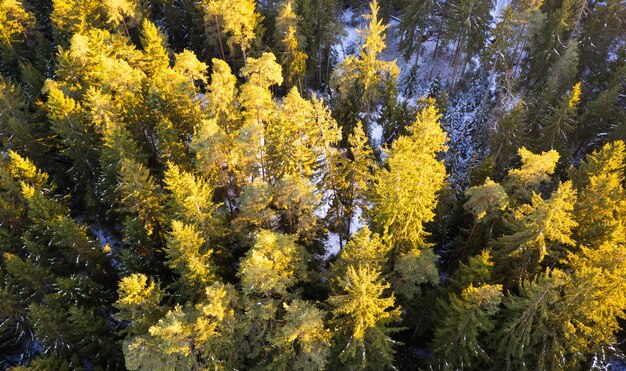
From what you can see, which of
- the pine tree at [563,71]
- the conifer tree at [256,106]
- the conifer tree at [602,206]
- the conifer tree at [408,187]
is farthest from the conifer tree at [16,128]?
the pine tree at [563,71]

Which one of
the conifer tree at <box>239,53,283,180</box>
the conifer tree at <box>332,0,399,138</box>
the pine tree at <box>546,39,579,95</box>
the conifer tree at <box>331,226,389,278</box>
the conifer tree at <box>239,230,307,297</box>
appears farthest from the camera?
the pine tree at <box>546,39,579,95</box>

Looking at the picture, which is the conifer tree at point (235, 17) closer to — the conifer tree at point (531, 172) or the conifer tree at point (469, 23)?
the conifer tree at point (469, 23)

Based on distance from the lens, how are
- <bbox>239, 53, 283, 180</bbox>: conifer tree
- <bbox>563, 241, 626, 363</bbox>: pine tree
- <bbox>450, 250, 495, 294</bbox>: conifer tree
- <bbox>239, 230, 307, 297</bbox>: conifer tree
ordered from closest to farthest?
<bbox>239, 230, 307, 297</bbox>: conifer tree < <bbox>563, 241, 626, 363</bbox>: pine tree < <bbox>450, 250, 495, 294</bbox>: conifer tree < <bbox>239, 53, 283, 180</bbox>: conifer tree

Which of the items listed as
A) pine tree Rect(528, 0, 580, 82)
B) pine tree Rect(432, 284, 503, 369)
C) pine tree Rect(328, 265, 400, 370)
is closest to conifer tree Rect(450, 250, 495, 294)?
pine tree Rect(432, 284, 503, 369)

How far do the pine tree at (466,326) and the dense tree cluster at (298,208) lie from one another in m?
0.14

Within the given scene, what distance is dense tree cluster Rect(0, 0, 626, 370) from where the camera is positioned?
62.3ft

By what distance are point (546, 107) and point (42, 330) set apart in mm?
39528

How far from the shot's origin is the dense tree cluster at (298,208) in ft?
62.3

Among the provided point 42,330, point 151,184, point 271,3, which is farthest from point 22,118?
point 271,3

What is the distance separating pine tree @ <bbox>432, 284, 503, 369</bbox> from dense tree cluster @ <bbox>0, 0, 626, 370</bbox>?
0.14 m

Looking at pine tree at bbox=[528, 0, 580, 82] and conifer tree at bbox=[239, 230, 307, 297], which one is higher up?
pine tree at bbox=[528, 0, 580, 82]

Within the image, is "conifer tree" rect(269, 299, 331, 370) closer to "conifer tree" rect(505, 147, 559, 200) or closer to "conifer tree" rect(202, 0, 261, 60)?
"conifer tree" rect(505, 147, 559, 200)

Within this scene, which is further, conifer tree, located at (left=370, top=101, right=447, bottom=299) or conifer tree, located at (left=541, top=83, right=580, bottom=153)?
conifer tree, located at (left=541, top=83, right=580, bottom=153)

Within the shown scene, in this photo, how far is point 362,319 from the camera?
18.2 metres
